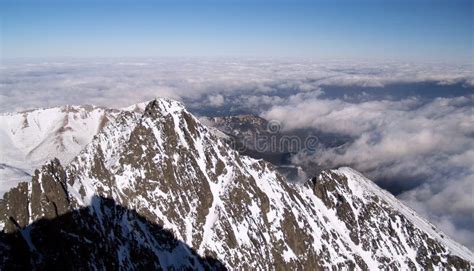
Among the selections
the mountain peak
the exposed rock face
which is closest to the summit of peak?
the mountain peak

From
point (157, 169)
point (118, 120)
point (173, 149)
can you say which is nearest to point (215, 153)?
point (173, 149)

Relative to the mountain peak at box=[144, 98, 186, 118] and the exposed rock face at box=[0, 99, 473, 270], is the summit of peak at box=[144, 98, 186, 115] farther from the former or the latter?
the exposed rock face at box=[0, 99, 473, 270]

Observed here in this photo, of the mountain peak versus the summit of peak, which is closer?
the mountain peak

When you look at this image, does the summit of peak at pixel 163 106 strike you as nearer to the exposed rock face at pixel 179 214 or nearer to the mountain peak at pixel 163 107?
the mountain peak at pixel 163 107

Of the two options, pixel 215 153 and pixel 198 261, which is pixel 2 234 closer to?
pixel 198 261

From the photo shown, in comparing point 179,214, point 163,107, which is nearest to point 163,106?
point 163,107

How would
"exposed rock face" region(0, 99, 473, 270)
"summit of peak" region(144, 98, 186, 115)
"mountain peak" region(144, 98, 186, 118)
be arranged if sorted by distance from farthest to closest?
"summit of peak" region(144, 98, 186, 115) → "mountain peak" region(144, 98, 186, 118) → "exposed rock face" region(0, 99, 473, 270)

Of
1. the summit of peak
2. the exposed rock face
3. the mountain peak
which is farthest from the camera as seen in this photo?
the summit of peak

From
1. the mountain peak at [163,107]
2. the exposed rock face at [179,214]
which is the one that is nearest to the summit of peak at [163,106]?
the mountain peak at [163,107]

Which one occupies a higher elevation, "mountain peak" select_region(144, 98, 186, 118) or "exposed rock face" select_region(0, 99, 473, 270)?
"mountain peak" select_region(144, 98, 186, 118)
